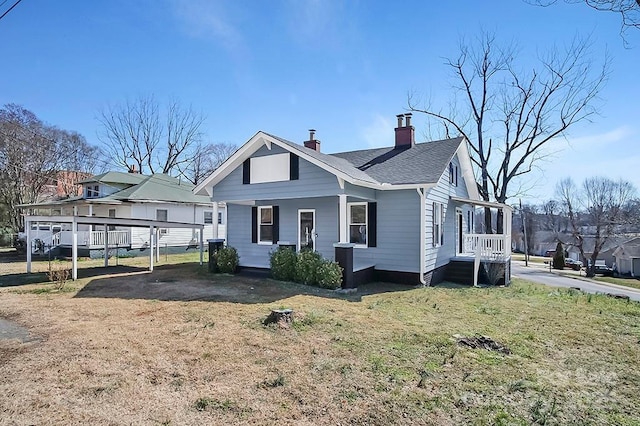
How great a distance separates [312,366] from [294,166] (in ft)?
25.4

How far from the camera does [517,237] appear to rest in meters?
71.9

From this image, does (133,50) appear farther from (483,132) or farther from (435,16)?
(483,132)

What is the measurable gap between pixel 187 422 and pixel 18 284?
10854mm

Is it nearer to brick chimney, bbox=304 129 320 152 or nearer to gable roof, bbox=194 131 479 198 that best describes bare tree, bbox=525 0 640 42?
gable roof, bbox=194 131 479 198

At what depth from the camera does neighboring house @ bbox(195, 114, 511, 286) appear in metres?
10.9

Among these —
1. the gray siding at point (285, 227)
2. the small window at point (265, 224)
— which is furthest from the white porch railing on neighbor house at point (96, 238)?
the small window at point (265, 224)

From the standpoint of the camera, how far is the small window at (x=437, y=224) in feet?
39.5

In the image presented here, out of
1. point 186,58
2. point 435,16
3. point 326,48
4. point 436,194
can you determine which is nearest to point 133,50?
point 186,58

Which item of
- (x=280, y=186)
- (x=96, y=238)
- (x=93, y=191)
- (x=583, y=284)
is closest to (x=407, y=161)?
(x=280, y=186)

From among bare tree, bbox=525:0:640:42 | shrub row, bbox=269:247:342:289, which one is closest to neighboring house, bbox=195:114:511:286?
shrub row, bbox=269:247:342:289

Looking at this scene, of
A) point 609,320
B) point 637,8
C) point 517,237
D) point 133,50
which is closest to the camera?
point 637,8

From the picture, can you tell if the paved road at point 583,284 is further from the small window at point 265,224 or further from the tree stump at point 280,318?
the tree stump at point 280,318

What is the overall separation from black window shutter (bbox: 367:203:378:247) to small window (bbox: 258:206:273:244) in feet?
13.0

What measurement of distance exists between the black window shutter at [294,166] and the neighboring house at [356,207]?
0.11 feet
